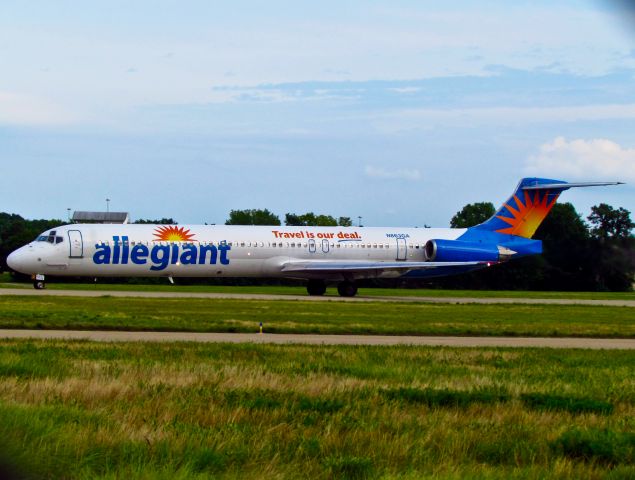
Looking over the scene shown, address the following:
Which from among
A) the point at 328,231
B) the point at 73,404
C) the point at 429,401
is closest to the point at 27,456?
the point at 73,404

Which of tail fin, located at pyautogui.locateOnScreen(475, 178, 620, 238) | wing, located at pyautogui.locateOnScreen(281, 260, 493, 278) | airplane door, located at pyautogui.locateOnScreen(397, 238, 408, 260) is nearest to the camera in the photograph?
wing, located at pyautogui.locateOnScreen(281, 260, 493, 278)

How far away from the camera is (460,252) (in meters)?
57.1

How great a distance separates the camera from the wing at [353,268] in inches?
2135

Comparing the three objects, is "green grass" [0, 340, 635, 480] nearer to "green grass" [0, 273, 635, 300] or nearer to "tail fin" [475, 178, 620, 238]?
"green grass" [0, 273, 635, 300]

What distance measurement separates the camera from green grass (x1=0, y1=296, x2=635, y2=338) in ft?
91.7

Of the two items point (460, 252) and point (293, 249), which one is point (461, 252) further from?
point (293, 249)

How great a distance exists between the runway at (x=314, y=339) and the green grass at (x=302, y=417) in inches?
181

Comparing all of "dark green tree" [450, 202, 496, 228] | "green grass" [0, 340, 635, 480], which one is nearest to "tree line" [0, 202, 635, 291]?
"dark green tree" [450, 202, 496, 228]

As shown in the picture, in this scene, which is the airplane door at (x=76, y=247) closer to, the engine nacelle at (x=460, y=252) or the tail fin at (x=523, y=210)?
the engine nacelle at (x=460, y=252)

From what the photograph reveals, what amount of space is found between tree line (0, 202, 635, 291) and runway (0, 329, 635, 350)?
28558 millimetres

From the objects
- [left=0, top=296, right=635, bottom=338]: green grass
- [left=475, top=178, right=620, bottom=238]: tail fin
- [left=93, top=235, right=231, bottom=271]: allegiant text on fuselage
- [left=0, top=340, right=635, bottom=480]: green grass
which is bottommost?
[left=0, top=340, right=635, bottom=480]: green grass

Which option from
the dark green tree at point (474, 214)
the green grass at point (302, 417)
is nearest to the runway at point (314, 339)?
the green grass at point (302, 417)

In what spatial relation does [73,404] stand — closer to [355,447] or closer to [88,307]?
[355,447]

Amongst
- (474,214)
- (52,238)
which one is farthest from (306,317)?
(474,214)
